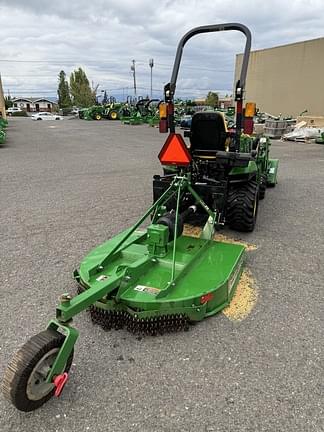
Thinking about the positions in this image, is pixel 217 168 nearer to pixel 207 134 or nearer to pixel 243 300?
pixel 207 134

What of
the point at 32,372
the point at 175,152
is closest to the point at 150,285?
the point at 32,372

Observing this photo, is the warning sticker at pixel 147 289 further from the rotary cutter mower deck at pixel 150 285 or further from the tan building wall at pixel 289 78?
the tan building wall at pixel 289 78

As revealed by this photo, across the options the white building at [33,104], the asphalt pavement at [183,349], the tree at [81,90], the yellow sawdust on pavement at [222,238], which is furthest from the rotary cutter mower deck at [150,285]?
the white building at [33,104]

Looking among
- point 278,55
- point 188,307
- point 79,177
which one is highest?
point 278,55

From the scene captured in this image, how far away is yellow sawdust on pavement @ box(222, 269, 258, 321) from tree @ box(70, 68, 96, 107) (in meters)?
64.9

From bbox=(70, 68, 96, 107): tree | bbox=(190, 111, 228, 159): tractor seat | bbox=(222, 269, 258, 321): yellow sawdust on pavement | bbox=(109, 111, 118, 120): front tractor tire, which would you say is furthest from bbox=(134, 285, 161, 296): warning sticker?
bbox=(70, 68, 96, 107): tree

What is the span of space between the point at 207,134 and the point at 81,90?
6710 centimetres

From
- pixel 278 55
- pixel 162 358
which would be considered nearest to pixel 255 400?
pixel 162 358

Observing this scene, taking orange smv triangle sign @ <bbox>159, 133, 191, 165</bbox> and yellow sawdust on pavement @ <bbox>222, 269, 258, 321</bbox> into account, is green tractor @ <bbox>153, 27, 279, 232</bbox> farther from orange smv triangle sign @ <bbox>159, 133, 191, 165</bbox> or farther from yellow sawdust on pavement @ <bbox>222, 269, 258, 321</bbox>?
yellow sawdust on pavement @ <bbox>222, 269, 258, 321</bbox>

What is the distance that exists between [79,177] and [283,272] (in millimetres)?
5545

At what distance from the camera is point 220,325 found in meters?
2.68

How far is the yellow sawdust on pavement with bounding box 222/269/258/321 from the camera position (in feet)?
9.20

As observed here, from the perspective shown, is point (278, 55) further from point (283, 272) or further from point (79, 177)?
point (283, 272)

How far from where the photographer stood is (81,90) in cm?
6575
